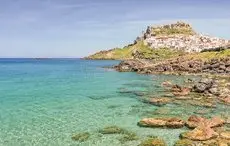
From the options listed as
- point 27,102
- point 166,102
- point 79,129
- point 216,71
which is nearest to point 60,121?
point 79,129

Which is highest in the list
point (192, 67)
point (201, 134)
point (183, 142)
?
point (192, 67)

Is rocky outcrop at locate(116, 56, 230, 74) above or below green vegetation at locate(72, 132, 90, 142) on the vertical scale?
above

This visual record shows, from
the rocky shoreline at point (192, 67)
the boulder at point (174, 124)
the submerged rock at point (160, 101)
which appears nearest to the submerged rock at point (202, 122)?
the boulder at point (174, 124)

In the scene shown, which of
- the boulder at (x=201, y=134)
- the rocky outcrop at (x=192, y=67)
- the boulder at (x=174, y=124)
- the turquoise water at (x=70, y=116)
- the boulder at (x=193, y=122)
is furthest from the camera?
the rocky outcrop at (x=192, y=67)

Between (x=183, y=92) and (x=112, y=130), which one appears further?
(x=183, y=92)

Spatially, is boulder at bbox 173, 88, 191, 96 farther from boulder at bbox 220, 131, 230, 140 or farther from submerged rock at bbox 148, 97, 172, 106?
boulder at bbox 220, 131, 230, 140

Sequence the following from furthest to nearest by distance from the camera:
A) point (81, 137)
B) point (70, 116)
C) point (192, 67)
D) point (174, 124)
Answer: point (192, 67) < point (70, 116) < point (174, 124) < point (81, 137)

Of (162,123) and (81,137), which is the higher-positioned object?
(162,123)

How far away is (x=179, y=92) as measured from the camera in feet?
263

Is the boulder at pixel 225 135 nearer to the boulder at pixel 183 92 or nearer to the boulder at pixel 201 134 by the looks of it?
the boulder at pixel 201 134

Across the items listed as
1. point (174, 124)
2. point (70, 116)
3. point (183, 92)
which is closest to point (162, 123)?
point (174, 124)

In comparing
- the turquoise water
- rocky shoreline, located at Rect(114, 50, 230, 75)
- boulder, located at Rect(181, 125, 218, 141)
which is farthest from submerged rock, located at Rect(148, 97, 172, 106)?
rocky shoreline, located at Rect(114, 50, 230, 75)

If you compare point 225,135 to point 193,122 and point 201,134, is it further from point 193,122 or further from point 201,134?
point 193,122

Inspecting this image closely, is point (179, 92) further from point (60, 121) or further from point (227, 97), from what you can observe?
point (60, 121)
